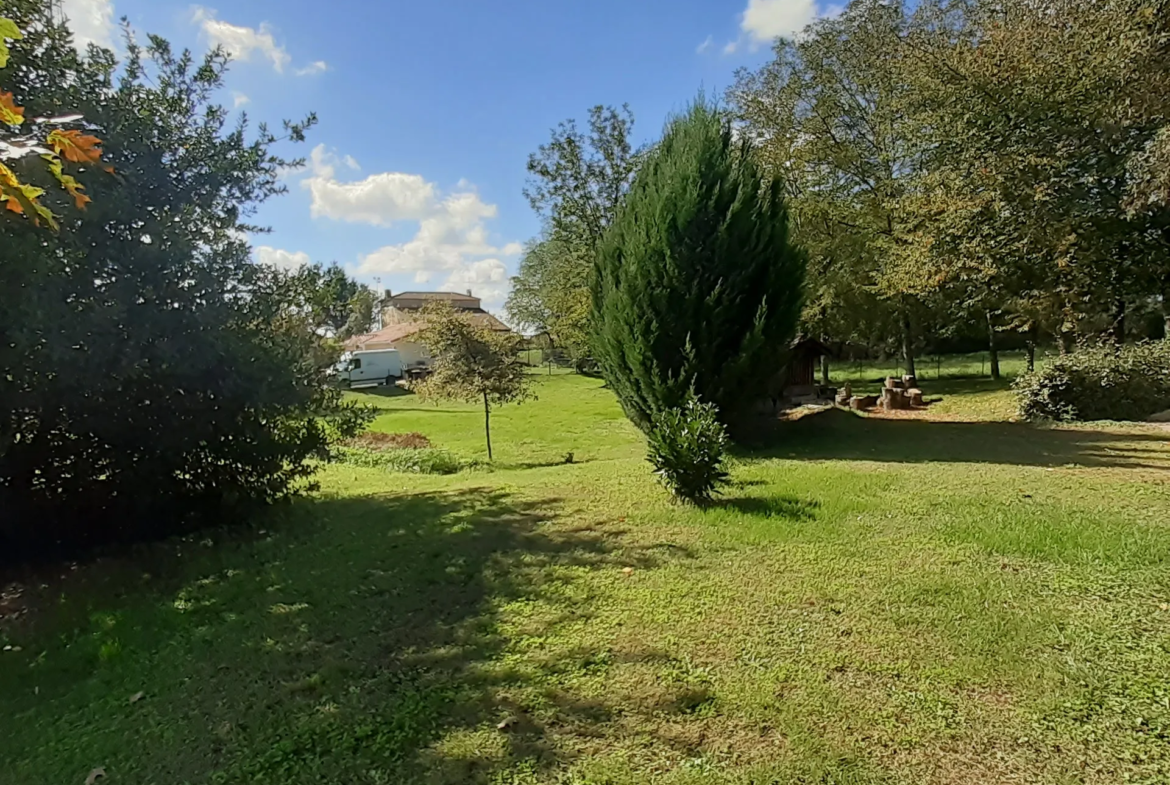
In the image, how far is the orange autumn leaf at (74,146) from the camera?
1.95 m

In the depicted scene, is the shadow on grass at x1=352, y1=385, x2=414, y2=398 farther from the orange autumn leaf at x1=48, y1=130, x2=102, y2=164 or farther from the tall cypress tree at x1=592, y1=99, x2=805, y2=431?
the orange autumn leaf at x1=48, y1=130, x2=102, y2=164

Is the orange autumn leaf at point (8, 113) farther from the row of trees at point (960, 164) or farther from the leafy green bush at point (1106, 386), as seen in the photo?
the leafy green bush at point (1106, 386)

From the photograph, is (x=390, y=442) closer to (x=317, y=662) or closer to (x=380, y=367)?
(x=317, y=662)

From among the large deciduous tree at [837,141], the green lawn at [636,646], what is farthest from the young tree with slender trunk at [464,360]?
the large deciduous tree at [837,141]

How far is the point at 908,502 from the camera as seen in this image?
600 cm

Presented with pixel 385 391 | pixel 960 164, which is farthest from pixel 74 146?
pixel 385 391

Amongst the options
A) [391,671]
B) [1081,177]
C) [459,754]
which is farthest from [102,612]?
[1081,177]

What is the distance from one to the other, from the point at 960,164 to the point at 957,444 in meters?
9.28

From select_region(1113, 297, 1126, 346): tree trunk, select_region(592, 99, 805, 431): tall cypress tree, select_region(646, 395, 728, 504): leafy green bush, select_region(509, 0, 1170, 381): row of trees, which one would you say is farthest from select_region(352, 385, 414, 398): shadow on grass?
select_region(646, 395, 728, 504): leafy green bush

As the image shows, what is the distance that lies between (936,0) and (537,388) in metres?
23.2

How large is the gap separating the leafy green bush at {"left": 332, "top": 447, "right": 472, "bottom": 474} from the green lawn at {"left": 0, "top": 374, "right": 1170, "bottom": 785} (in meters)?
5.90

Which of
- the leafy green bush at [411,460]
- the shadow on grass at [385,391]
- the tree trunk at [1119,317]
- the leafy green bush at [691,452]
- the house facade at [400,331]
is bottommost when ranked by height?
the leafy green bush at [411,460]

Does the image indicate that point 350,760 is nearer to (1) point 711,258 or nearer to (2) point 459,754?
(2) point 459,754

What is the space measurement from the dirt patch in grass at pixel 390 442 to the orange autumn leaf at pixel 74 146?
1389 cm
